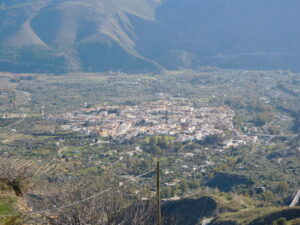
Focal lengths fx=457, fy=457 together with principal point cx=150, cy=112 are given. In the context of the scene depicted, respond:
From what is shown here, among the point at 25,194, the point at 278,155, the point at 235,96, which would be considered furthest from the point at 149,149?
the point at 235,96

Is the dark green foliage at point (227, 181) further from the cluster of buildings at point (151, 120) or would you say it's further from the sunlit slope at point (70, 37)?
the sunlit slope at point (70, 37)

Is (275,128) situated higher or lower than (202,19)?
lower

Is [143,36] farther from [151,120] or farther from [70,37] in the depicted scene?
[151,120]

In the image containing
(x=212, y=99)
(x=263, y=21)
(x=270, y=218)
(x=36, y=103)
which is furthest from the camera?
(x=263, y=21)

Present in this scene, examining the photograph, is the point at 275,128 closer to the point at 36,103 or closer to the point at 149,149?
the point at 149,149

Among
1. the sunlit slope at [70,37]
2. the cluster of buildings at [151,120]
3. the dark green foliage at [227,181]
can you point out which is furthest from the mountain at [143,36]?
the dark green foliage at [227,181]
